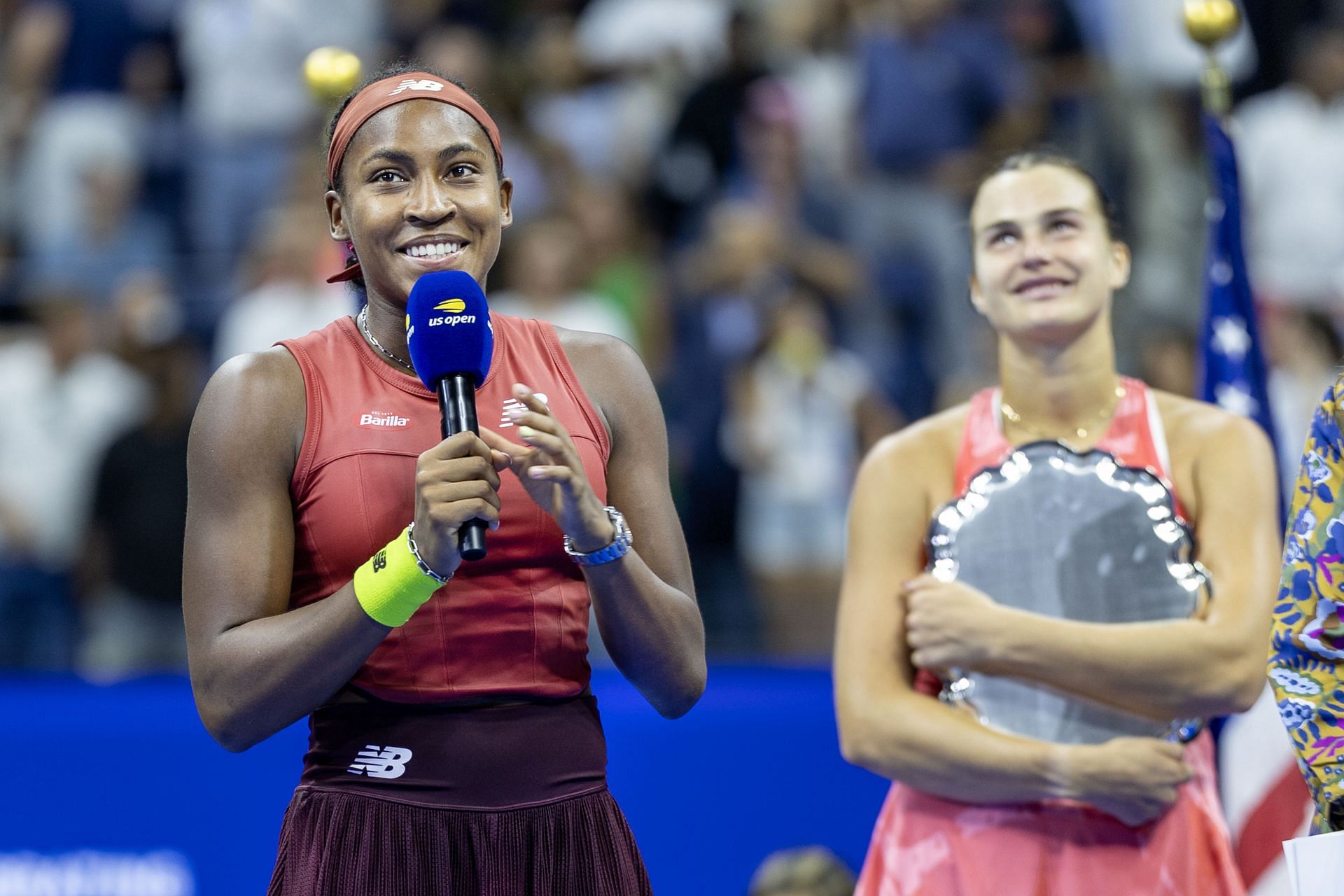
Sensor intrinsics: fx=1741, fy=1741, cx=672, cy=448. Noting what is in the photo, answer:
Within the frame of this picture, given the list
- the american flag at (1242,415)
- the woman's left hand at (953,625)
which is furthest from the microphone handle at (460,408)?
the american flag at (1242,415)

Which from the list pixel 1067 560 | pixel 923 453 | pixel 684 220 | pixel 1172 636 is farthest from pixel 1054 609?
pixel 684 220

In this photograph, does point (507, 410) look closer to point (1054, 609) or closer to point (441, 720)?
point (441, 720)

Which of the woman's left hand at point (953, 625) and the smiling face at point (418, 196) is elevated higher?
the smiling face at point (418, 196)

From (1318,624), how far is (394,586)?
1.07 metres

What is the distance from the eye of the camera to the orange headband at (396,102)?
2.23 meters

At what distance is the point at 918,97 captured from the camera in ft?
22.5

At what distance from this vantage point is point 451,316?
6.61 ft

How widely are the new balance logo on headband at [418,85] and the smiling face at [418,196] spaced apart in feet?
0.07

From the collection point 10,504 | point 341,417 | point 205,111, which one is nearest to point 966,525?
point 341,417

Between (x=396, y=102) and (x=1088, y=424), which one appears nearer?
(x=396, y=102)

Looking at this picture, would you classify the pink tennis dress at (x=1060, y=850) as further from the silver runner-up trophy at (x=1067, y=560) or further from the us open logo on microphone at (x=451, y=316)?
the us open logo on microphone at (x=451, y=316)

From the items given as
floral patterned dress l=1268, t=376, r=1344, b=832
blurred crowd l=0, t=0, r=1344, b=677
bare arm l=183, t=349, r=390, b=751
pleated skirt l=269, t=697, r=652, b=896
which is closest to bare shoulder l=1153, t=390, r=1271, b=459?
floral patterned dress l=1268, t=376, r=1344, b=832

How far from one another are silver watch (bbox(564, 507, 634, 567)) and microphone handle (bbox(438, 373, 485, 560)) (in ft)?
0.54

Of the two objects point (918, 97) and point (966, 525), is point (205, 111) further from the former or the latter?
point (966, 525)
